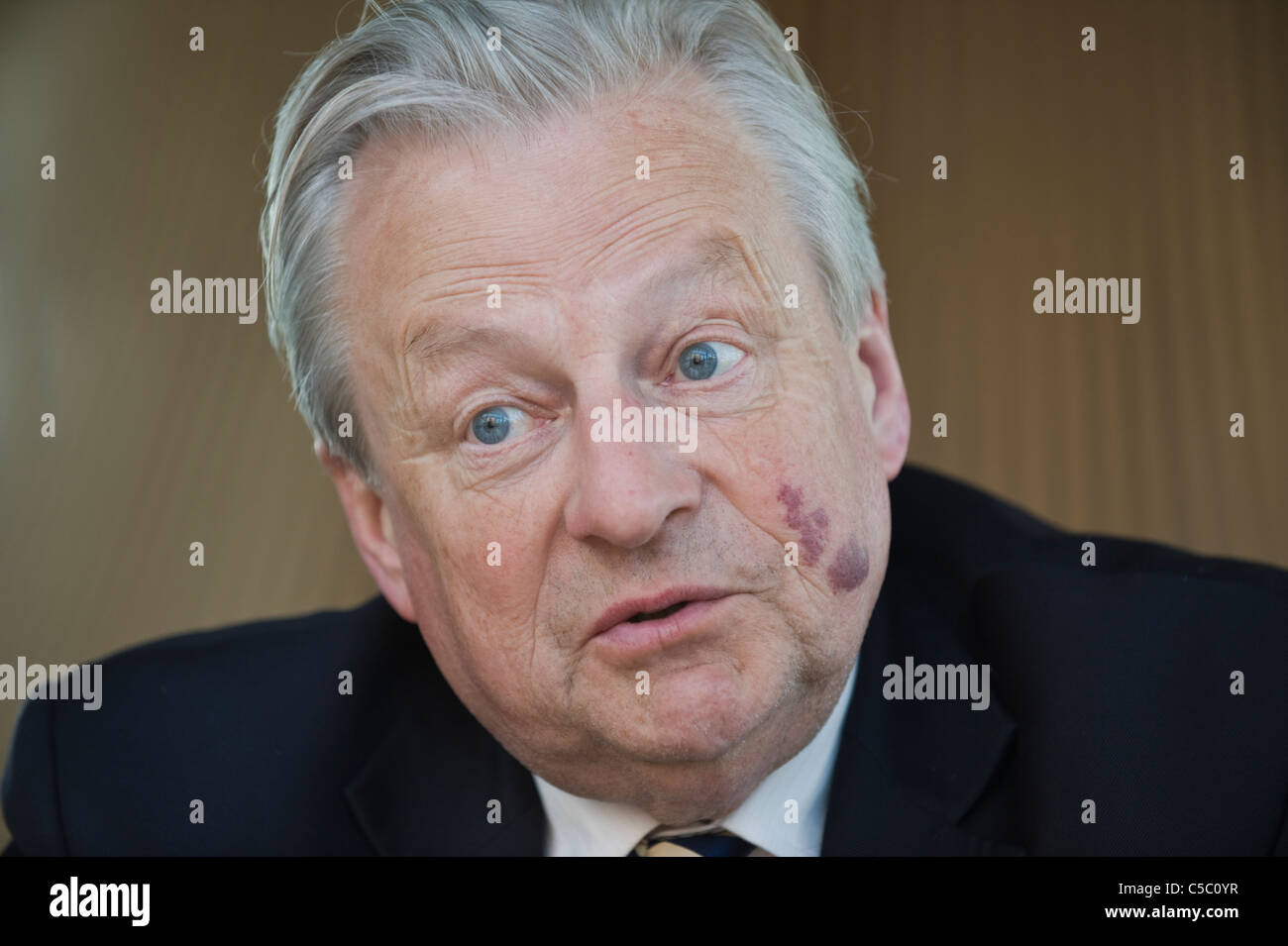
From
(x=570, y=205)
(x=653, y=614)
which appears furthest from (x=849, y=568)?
(x=570, y=205)

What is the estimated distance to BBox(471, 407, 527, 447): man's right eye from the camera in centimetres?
196

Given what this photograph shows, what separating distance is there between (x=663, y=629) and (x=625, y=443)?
27 cm

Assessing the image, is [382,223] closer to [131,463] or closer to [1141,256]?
[131,463]

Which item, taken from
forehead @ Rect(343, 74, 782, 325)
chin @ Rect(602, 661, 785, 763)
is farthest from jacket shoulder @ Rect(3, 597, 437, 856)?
forehead @ Rect(343, 74, 782, 325)

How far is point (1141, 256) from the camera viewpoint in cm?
259

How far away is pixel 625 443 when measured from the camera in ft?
6.04

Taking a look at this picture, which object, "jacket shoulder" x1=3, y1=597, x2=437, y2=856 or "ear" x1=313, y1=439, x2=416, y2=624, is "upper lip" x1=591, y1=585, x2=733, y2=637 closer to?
"ear" x1=313, y1=439, x2=416, y2=624

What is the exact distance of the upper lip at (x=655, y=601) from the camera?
1.87m

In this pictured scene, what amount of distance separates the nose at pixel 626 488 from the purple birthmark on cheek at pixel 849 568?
0.82 feet

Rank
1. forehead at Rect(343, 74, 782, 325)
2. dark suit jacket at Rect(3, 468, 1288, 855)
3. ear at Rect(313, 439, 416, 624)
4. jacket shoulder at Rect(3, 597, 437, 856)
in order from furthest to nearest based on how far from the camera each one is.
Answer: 1. jacket shoulder at Rect(3, 597, 437, 856)
2. ear at Rect(313, 439, 416, 624)
3. dark suit jacket at Rect(3, 468, 1288, 855)
4. forehead at Rect(343, 74, 782, 325)

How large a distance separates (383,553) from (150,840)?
679 mm

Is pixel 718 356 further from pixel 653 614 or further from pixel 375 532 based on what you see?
pixel 375 532

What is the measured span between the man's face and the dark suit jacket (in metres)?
0.27
